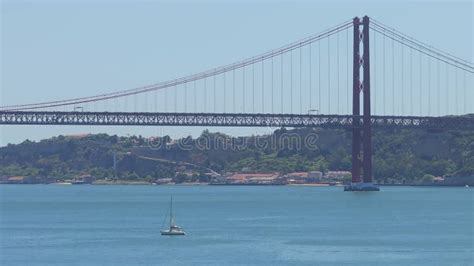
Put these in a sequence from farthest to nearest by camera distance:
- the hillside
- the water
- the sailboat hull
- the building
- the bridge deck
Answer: the building
the hillside
the bridge deck
the sailboat hull
the water

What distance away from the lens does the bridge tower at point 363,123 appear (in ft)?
268

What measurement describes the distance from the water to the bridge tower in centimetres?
524

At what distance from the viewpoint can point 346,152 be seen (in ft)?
432

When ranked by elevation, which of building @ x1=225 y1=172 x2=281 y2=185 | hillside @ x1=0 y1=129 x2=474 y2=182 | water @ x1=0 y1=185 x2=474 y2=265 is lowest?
water @ x1=0 y1=185 x2=474 y2=265

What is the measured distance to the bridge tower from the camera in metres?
81.6

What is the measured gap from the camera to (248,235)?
50656mm

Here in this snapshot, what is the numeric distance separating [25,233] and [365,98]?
32.5m

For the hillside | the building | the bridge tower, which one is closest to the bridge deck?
the bridge tower

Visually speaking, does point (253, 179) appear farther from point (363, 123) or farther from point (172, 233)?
point (172, 233)

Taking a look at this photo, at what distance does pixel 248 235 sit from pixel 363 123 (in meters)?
32.2

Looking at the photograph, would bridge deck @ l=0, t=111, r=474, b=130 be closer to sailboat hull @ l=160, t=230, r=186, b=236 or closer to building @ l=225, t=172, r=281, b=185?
sailboat hull @ l=160, t=230, r=186, b=236

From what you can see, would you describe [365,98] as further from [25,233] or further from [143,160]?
[143,160]

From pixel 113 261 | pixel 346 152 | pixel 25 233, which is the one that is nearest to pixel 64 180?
pixel 346 152

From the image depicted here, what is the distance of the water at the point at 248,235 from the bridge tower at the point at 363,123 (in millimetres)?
5240
